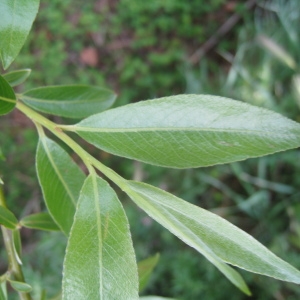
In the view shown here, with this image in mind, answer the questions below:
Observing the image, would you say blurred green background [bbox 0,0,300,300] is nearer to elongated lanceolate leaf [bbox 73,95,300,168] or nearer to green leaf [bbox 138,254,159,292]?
green leaf [bbox 138,254,159,292]

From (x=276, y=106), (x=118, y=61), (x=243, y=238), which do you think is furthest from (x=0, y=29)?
(x=118, y=61)

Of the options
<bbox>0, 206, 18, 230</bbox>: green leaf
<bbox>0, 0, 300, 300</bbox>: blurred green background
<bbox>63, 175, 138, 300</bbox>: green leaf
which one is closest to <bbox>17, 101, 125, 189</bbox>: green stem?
<bbox>63, 175, 138, 300</bbox>: green leaf

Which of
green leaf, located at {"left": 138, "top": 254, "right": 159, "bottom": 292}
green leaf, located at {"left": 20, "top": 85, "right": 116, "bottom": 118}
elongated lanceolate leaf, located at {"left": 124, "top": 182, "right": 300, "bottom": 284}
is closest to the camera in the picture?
elongated lanceolate leaf, located at {"left": 124, "top": 182, "right": 300, "bottom": 284}

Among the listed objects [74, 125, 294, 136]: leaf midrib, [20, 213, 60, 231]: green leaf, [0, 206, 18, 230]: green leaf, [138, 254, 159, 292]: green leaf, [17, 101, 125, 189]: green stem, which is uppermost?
[74, 125, 294, 136]: leaf midrib

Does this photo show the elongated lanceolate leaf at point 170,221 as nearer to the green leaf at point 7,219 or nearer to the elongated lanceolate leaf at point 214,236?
the elongated lanceolate leaf at point 214,236

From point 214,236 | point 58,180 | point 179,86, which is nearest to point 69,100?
point 58,180

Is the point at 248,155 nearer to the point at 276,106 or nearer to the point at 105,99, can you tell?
the point at 105,99
